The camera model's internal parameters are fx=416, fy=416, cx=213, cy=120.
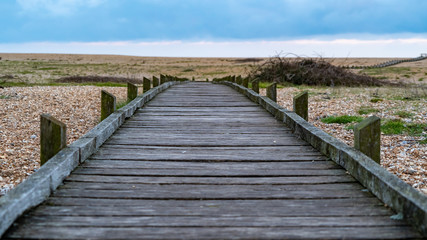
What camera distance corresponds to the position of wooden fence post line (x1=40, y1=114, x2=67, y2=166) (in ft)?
12.1

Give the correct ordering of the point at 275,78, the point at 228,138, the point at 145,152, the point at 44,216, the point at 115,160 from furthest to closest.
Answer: the point at 275,78, the point at 228,138, the point at 145,152, the point at 115,160, the point at 44,216

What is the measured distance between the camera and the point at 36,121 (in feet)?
37.1

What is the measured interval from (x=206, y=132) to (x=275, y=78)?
1786 cm

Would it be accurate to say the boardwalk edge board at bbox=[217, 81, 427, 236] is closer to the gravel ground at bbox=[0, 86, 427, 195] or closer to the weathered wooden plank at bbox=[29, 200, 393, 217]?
the weathered wooden plank at bbox=[29, 200, 393, 217]

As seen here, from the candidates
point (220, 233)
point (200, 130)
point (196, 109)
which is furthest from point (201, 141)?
point (196, 109)

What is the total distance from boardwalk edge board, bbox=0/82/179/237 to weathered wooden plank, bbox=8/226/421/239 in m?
0.17

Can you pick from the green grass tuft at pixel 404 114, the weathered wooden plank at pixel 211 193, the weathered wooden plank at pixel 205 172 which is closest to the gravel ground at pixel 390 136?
the green grass tuft at pixel 404 114

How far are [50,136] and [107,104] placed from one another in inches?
91.4

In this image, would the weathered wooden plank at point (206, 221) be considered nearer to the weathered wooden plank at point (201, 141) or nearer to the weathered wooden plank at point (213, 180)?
the weathered wooden plank at point (213, 180)

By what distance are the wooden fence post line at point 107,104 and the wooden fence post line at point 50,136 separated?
2226 mm

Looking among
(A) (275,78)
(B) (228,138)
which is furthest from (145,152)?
(A) (275,78)

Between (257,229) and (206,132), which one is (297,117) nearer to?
(206,132)

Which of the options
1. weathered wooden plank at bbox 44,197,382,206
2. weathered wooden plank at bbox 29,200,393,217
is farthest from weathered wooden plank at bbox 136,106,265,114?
weathered wooden plank at bbox 29,200,393,217

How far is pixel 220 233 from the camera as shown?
2.64m
